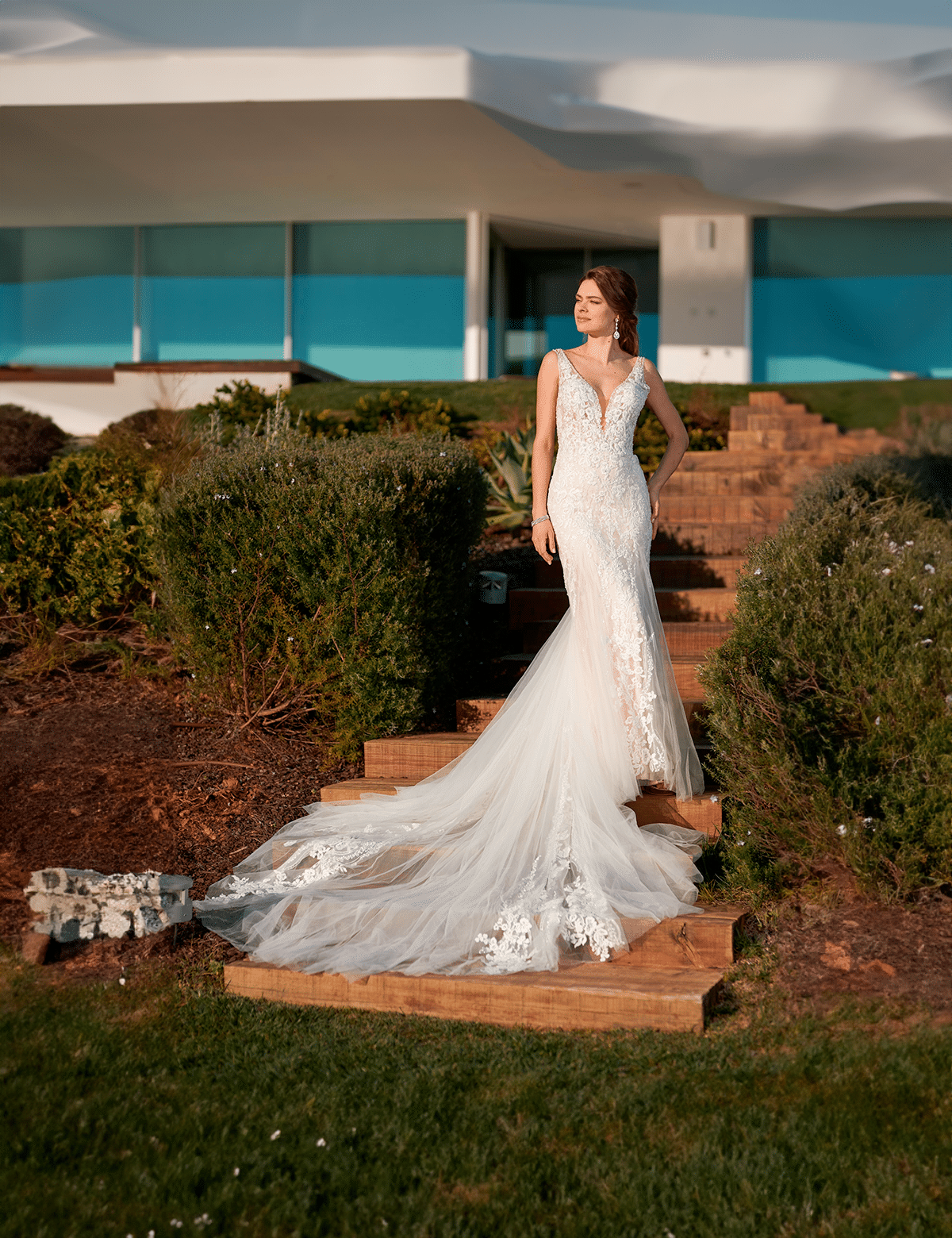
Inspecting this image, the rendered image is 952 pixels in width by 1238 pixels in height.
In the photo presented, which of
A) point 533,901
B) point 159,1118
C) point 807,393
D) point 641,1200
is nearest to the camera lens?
point 641,1200

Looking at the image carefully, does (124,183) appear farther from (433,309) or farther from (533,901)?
(533,901)

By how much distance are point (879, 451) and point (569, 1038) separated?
8.64m

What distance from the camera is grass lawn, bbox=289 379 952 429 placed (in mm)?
12156

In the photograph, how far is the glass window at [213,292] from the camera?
1742cm

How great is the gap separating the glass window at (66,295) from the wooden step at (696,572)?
491 inches

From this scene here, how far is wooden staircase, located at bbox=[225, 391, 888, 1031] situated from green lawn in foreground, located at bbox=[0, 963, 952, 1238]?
0.11m

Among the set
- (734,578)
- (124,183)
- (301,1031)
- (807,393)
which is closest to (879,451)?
(807,393)

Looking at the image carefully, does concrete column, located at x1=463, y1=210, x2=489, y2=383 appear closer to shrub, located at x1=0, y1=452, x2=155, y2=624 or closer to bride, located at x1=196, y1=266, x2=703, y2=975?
shrub, located at x1=0, y1=452, x2=155, y2=624

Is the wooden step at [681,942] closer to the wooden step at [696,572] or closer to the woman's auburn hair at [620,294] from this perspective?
the woman's auburn hair at [620,294]

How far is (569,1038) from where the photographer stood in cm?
355

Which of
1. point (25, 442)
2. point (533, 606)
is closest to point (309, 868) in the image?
point (533, 606)

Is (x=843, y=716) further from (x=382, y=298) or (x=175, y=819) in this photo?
(x=382, y=298)

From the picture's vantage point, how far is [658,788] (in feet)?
15.8

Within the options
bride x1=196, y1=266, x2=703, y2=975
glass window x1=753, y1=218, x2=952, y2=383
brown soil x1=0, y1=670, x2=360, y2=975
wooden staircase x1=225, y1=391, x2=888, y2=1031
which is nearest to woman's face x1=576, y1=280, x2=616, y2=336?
bride x1=196, y1=266, x2=703, y2=975
